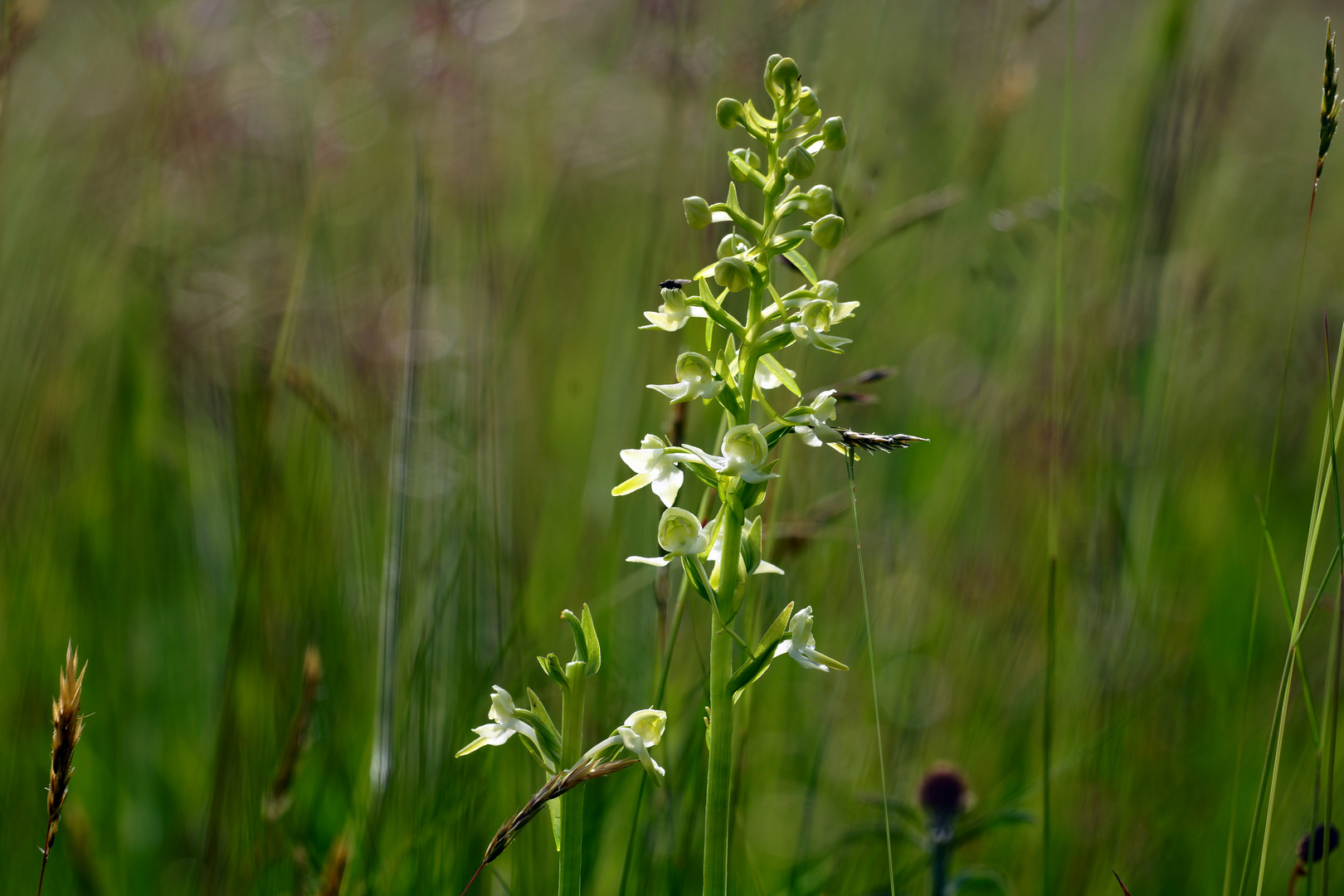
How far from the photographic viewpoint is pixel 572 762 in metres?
1.22

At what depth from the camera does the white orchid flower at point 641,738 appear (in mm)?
1158

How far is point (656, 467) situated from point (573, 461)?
2343 millimetres

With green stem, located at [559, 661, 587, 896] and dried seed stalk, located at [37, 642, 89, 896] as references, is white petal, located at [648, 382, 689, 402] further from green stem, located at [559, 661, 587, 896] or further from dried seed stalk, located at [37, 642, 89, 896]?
dried seed stalk, located at [37, 642, 89, 896]

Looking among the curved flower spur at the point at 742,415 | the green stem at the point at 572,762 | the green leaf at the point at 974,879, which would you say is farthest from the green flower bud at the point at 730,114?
the green leaf at the point at 974,879

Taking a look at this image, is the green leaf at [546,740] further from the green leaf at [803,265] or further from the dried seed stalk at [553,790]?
the green leaf at [803,265]

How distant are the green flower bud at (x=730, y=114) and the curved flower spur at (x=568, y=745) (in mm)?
775

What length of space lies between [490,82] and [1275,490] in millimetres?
3404

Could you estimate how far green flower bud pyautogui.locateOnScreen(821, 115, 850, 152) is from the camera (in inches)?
54.1

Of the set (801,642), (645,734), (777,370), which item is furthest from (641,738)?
(777,370)


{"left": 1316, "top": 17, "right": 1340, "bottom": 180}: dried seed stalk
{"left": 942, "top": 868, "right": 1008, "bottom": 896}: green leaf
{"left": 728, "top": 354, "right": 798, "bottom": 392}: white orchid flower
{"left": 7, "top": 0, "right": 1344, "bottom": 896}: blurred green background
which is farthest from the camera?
{"left": 7, "top": 0, "right": 1344, "bottom": 896}: blurred green background

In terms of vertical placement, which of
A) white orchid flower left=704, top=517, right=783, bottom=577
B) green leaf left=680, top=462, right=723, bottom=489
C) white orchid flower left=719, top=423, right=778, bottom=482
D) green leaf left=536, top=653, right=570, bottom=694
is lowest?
green leaf left=536, top=653, right=570, bottom=694

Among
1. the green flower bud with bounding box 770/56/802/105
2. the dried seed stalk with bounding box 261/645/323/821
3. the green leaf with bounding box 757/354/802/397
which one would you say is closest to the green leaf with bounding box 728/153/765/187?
the green flower bud with bounding box 770/56/802/105

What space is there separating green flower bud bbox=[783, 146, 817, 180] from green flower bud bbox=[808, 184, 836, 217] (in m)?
0.03

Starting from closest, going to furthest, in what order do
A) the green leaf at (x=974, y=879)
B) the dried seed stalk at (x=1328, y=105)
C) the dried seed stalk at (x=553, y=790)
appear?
1. the dried seed stalk at (x=553, y=790)
2. the dried seed stalk at (x=1328, y=105)
3. the green leaf at (x=974, y=879)
